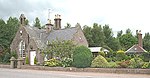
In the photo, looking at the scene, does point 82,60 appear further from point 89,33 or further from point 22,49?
point 89,33

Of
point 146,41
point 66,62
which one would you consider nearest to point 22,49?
point 66,62

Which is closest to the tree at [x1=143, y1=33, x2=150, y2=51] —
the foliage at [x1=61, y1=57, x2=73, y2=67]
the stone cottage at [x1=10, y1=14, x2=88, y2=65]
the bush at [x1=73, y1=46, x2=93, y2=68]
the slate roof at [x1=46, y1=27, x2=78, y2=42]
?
the stone cottage at [x1=10, y1=14, x2=88, y2=65]

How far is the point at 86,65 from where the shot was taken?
26.9 metres

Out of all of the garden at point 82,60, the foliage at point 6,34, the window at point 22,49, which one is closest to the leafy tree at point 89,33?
the foliage at point 6,34

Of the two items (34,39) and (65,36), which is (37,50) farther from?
(65,36)

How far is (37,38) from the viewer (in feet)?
148

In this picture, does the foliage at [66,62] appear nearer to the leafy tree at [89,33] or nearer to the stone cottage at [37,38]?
the stone cottage at [37,38]

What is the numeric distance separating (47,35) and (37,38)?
322cm

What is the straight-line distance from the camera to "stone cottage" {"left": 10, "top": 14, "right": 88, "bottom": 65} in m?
43.2

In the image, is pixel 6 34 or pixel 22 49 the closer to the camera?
pixel 22 49

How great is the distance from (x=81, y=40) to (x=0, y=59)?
604 inches

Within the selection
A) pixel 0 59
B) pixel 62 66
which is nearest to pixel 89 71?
pixel 62 66

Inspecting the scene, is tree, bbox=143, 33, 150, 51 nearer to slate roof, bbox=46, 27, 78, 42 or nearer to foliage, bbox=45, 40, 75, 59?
slate roof, bbox=46, 27, 78, 42

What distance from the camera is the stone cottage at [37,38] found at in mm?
43250
